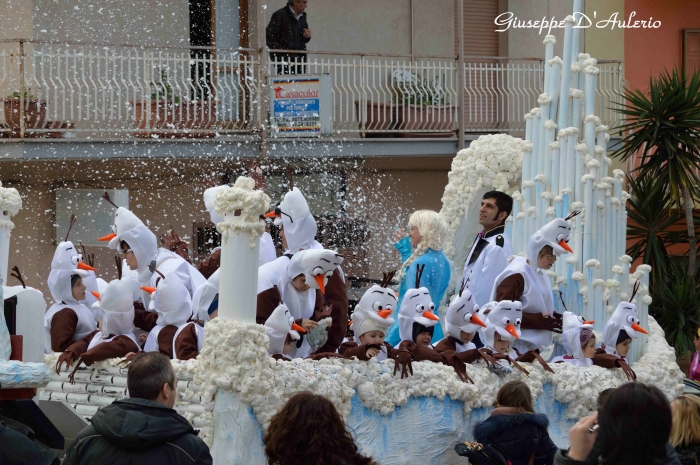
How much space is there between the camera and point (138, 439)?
3.73 meters

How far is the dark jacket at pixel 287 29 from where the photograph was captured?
→ 14.0m

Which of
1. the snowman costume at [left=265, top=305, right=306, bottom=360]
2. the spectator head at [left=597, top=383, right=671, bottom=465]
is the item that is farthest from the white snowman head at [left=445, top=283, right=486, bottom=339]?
the spectator head at [left=597, top=383, right=671, bottom=465]

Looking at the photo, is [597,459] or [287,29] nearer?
[597,459]

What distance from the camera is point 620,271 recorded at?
8.15 meters

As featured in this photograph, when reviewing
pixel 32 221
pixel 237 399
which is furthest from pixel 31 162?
pixel 237 399

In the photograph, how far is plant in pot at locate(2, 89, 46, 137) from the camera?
1245 cm

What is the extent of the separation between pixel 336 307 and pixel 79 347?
64.2 inches

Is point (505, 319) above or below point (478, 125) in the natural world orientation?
below

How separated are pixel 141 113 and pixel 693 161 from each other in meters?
6.57

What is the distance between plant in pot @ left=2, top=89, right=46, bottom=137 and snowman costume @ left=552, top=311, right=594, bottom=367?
7.15 metres

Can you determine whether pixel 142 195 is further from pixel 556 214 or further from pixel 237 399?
pixel 237 399

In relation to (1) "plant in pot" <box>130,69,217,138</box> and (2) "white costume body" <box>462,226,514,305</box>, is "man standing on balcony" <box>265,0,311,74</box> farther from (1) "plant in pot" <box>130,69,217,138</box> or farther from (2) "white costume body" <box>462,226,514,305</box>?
(2) "white costume body" <box>462,226,514,305</box>

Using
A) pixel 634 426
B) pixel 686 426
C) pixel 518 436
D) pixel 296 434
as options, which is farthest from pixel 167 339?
pixel 634 426

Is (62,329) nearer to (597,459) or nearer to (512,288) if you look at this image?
(512,288)
